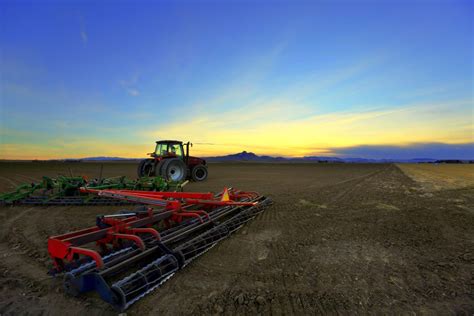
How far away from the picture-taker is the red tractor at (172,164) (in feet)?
40.7

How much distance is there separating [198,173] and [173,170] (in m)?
2.82

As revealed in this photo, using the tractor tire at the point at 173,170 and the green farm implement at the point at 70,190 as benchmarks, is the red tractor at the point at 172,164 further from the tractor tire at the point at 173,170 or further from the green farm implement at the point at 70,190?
the green farm implement at the point at 70,190

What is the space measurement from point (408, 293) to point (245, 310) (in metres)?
1.86

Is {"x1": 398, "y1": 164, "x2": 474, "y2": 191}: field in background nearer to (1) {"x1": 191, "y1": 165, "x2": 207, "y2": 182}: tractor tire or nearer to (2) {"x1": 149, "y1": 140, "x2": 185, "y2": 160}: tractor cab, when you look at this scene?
(1) {"x1": 191, "y1": 165, "x2": 207, "y2": 182}: tractor tire

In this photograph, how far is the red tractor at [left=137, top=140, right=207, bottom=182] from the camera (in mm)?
12398

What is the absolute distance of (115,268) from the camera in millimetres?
2844

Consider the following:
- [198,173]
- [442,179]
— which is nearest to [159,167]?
[198,173]

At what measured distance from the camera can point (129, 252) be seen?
10.8 ft

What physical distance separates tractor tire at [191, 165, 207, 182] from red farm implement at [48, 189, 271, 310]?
959 cm

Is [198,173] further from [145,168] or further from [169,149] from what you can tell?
[145,168]

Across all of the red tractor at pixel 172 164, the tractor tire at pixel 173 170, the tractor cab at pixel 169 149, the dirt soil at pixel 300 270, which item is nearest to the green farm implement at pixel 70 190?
the dirt soil at pixel 300 270

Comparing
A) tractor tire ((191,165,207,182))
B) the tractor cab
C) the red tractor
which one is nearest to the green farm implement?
the red tractor

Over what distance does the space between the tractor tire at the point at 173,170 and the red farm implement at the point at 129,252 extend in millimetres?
6572

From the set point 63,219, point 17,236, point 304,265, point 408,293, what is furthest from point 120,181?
point 408,293
